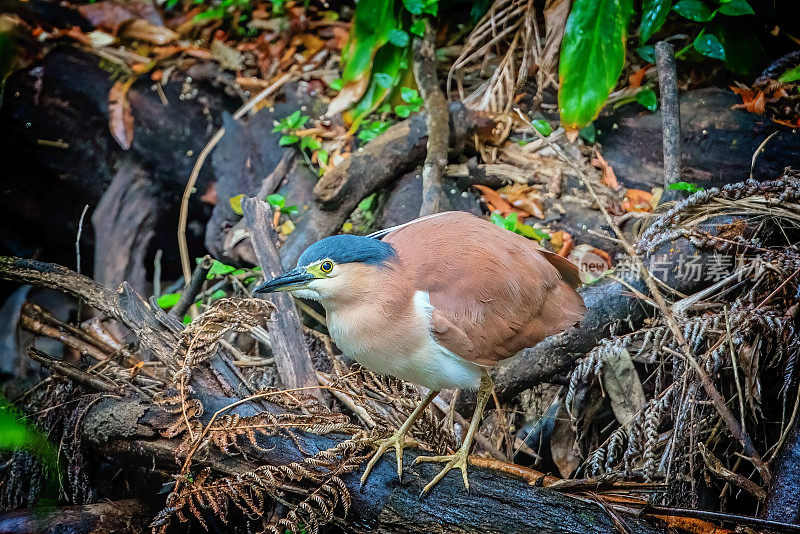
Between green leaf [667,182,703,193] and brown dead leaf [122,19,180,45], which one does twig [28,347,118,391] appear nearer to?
green leaf [667,182,703,193]

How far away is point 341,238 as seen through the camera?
1.99 metres

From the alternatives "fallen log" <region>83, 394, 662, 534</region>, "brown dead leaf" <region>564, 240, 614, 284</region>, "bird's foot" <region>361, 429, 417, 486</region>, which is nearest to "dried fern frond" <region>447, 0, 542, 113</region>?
"brown dead leaf" <region>564, 240, 614, 284</region>

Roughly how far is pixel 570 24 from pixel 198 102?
295 centimetres

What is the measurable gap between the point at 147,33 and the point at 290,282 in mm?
3828

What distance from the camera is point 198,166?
4.35 m

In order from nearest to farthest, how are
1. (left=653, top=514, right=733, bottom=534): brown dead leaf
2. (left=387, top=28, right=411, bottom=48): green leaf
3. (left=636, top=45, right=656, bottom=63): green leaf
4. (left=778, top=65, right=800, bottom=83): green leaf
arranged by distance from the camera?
(left=653, top=514, right=733, bottom=534): brown dead leaf
(left=778, top=65, right=800, bottom=83): green leaf
(left=636, top=45, right=656, bottom=63): green leaf
(left=387, top=28, right=411, bottom=48): green leaf

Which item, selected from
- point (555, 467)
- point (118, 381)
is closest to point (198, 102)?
point (118, 381)

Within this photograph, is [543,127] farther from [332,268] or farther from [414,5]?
[332,268]

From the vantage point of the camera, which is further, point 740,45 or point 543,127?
point 543,127

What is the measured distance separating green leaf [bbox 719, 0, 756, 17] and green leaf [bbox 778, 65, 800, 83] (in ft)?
1.16

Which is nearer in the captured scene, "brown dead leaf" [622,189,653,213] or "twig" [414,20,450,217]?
"brown dead leaf" [622,189,653,213]

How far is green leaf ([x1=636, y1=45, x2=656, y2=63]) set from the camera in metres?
3.12

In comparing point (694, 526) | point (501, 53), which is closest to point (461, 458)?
point (694, 526)

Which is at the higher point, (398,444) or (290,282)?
(290,282)
